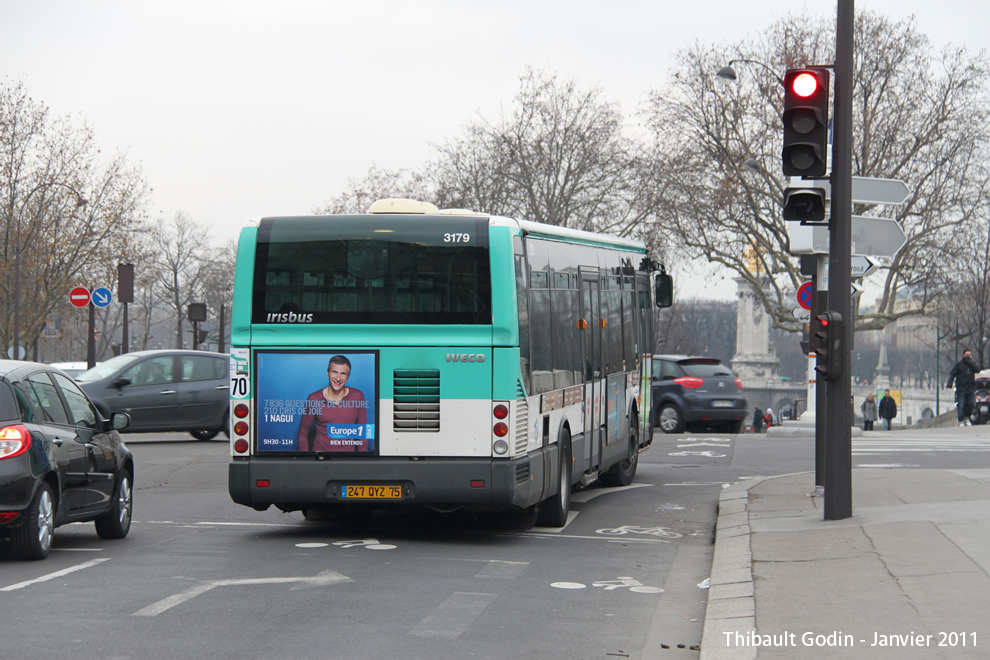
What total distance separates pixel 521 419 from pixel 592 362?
9.51 ft

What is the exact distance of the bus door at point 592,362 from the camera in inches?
518

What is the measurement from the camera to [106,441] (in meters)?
11.0

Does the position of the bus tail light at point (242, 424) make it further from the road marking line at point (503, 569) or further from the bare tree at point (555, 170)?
the bare tree at point (555, 170)

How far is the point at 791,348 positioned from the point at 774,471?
149 meters

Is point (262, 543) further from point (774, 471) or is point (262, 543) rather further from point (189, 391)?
Result: point (189, 391)

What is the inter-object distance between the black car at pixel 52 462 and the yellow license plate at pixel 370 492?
1.97m

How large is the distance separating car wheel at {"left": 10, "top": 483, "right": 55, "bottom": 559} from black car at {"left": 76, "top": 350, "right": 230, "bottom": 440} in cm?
1246

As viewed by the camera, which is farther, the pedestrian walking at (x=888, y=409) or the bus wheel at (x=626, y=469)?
the pedestrian walking at (x=888, y=409)

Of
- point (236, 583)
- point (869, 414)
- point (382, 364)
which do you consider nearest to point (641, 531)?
point (382, 364)

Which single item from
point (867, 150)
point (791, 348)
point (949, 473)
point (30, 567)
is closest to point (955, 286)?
point (867, 150)

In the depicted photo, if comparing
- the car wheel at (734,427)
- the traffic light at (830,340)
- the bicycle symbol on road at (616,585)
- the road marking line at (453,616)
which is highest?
the traffic light at (830,340)

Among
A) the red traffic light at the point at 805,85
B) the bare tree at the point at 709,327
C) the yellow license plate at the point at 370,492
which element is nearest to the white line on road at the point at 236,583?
the yellow license plate at the point at 370,492

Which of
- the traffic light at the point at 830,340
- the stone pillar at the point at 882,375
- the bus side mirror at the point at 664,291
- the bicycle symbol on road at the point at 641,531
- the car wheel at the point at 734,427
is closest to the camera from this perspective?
the traffic light at the point at 830,340

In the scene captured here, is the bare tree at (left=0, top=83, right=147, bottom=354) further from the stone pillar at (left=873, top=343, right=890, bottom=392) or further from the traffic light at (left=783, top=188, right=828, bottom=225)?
the stone pillar at (left=873, top=343, right=890, bottom=392)
